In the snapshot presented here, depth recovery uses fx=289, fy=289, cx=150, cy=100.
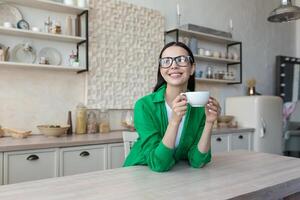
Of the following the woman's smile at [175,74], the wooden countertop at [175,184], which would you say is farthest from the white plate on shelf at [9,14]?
the wooden countertop at [175,184]

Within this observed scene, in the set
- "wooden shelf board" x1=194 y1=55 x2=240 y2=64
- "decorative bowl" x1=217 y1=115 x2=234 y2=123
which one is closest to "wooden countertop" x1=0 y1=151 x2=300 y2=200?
"decorative bowl" x1=217 y1=115 x2=234 y2=123

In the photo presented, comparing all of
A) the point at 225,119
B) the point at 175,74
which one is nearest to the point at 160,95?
the point at 175,74

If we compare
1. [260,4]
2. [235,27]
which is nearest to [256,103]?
[235,27]

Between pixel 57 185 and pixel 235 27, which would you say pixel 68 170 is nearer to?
pixel 57 185

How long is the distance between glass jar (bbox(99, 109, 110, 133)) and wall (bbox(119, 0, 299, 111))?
1.36m

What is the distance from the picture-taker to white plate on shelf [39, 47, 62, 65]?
8.92ft

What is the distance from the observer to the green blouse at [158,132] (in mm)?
1195

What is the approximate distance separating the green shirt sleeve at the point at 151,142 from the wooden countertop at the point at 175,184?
36 mm

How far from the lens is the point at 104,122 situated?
2.98 meters

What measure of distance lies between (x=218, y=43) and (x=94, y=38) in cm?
198

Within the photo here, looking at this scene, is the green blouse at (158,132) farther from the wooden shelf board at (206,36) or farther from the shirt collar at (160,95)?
the wooden shelf board at (206,36)

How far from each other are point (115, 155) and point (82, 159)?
0.99 ft

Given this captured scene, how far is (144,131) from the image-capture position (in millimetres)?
1227

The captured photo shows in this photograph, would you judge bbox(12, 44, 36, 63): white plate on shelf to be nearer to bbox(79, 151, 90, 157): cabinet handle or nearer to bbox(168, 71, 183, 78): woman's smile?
bbox(79, 151, 90, 157): cabinet handle
